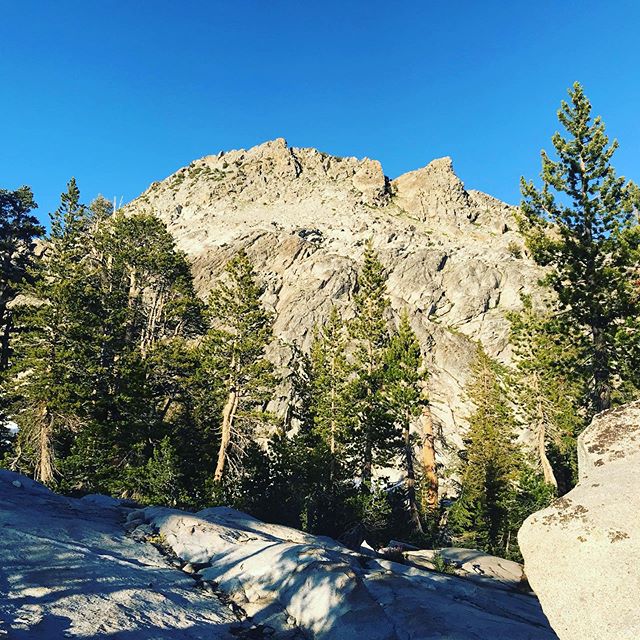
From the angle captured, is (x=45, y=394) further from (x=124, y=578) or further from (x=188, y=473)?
(x=124, y=578)

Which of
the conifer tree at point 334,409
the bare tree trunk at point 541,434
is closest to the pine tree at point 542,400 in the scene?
the bare tree trunk at point 541,434

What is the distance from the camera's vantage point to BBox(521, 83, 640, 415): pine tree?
1956 cm

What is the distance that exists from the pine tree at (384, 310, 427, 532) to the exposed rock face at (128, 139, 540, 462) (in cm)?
2286

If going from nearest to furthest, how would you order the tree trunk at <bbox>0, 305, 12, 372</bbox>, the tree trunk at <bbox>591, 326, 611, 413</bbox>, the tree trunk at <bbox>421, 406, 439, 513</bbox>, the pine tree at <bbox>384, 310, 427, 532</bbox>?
the tree trunk at <bbox>591, 326, 611, 413</bbox>, the tree trunk at <bbox>0, 305, 12, 372</bbox>, the pine tree at <bbox>384, 310, 427, 532</bbox>, the tree trunk at <bbox>421, 406, 439, 513</bbox>

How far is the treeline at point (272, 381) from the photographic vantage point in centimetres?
2086

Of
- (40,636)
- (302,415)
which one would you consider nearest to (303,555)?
(40,636)

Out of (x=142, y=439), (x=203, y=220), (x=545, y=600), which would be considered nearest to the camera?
(x=545, y=600)

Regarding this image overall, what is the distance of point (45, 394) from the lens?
922 inches

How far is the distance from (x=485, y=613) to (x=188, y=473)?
21646 mm

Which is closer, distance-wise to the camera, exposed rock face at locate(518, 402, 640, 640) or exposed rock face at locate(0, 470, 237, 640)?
exposed rock face at locate(518, 402, 640, 640)

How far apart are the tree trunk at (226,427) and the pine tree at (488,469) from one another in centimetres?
1612

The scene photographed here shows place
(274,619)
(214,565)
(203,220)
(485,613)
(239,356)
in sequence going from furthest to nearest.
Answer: (203,220) → (239,356) → (214,565) → (485,613) → (274,619)

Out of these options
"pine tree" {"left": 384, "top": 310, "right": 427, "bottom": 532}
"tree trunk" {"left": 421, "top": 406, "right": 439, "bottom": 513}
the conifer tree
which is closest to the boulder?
"pine tree" {"left": 384, "top": 310, "right": 427, "bottom": 532}

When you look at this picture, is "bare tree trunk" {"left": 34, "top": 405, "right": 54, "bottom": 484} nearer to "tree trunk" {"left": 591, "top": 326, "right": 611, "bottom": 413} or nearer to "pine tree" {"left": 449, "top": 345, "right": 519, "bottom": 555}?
"pine tree" {"left": 449, "top": 345, "right": 519, "bottom": 555}
